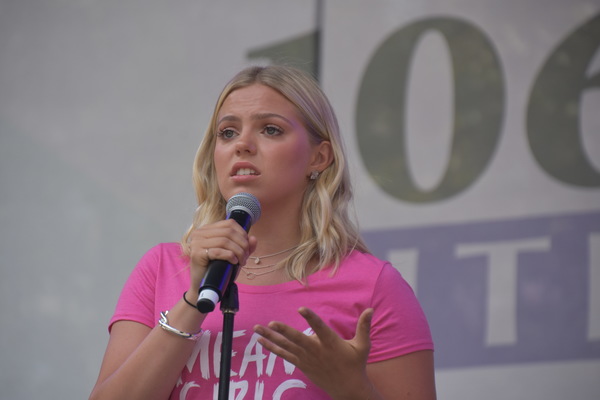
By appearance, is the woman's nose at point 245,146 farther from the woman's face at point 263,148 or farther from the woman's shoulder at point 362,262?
the woman's shoulder at point 362,262

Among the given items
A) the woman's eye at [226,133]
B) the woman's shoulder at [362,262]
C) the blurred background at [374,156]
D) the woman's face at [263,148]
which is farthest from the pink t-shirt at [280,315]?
the blurred background at [374,156]

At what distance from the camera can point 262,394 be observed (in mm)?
1916

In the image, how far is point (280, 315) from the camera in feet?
6.66

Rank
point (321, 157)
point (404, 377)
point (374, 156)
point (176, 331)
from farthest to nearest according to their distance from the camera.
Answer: point (374, 156) → point (321, 157) → point (404, 377) → point (176, 331)

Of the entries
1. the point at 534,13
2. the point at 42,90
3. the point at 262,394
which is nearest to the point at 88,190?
the point at 42,90

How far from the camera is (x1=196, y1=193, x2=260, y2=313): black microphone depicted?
1531mm

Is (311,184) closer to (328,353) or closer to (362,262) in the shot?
(362,262)

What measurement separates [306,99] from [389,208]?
5.18 ft

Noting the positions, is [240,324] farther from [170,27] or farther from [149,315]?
[170,27]

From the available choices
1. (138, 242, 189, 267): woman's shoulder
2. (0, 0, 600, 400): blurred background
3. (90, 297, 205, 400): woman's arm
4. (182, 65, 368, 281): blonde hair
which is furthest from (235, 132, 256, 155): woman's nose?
(0, 0, 600, 400): blurred background

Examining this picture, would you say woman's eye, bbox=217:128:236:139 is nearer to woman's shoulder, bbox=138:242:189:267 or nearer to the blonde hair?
the blonde hair

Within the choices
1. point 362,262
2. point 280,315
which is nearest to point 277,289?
point 280,315

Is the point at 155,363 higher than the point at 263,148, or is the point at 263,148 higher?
the point at 263,148

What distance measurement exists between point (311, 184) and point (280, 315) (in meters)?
0.45
